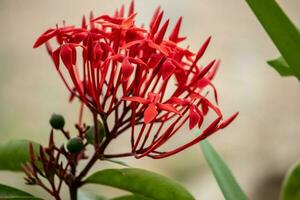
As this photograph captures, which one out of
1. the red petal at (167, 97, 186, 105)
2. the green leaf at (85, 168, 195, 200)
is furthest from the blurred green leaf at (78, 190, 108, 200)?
the red petal at (167, 97, 186, 105)

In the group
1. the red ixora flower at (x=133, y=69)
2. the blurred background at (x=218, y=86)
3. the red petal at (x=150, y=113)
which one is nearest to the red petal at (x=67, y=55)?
the red ixora flower at (x=133, y=69)

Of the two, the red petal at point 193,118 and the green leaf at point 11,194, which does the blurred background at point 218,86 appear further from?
the red petal at point 193,118

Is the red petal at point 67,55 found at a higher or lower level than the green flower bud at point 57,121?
higher

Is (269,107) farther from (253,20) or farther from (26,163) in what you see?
(26,163)

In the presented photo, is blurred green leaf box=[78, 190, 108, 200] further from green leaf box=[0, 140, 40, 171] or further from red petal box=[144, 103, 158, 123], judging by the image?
red petal box=[144, 103, 158, 123]

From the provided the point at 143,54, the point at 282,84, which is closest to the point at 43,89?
the point at 282,84

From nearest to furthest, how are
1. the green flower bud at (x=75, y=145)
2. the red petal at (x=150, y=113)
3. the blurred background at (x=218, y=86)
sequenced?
the red petal at (x=150, y=113) < the green flower bud at (x=75, y=145) < the blurred background at (x=218, y=86)

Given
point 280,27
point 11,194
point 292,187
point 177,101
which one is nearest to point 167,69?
point 177,101
